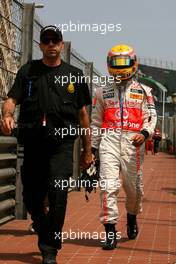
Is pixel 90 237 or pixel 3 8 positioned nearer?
pixel 90 237

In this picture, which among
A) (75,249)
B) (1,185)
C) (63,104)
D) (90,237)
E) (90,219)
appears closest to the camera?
(63,104)

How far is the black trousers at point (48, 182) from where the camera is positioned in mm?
5758

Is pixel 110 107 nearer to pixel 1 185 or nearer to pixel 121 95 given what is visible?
pixel 121 95

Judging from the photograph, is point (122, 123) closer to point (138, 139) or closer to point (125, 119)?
point (125, 119)

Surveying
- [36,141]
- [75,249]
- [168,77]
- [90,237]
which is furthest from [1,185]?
[168,77]

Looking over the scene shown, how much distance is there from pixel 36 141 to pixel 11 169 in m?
2.77

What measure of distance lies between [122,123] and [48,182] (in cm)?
143

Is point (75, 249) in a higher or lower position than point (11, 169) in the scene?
lower

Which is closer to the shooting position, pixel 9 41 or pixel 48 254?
pixel 48 254

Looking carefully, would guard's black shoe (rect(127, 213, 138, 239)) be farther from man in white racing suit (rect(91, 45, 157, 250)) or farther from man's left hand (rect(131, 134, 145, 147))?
man's left hand (rect(131, 134, 145, 147))

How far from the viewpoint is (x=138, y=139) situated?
6.80 m

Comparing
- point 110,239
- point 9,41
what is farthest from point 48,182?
point 9,41

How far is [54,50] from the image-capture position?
593 cm

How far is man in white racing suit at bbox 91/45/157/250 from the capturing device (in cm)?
696
